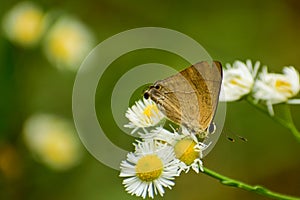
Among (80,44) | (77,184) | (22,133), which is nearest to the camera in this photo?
(22,133)

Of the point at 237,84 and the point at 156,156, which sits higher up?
the point at 237,84

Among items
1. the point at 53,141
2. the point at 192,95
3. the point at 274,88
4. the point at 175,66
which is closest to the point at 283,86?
the point at 274,88

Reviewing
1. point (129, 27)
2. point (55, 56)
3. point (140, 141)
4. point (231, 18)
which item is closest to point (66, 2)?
point (129, 27)

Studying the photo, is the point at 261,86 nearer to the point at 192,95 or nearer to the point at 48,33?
the point at 192,95

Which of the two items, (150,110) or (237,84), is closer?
(150,110)

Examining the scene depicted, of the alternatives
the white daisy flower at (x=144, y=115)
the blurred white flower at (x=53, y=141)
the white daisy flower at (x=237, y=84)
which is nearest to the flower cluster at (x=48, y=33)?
the blurred white flower at (x=53, y=141)

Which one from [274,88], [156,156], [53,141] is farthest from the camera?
[53,141]

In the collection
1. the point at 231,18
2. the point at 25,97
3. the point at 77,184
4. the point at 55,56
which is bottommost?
the point at 77,184

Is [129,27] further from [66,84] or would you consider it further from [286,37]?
[286,37]
